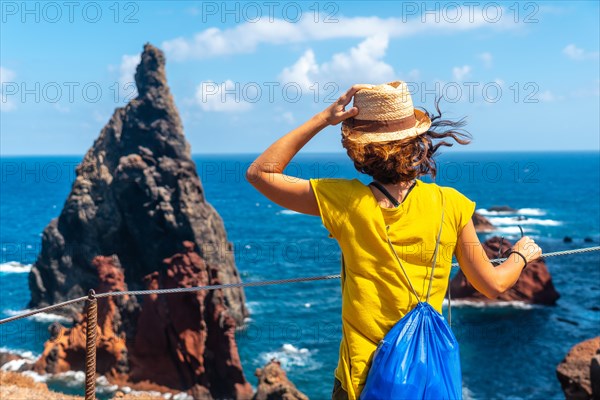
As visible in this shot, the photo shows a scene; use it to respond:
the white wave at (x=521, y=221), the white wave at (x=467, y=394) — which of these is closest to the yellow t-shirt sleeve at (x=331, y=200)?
the white wave at (x=467, y=394)

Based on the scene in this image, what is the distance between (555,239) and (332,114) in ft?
Answer: 219

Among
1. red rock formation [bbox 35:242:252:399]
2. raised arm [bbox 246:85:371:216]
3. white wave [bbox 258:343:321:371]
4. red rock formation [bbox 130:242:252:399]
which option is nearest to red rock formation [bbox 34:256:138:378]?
red rock formation [bbox 35:242:252:399]

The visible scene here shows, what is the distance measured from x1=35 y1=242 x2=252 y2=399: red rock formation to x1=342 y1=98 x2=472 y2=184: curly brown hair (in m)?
23.9

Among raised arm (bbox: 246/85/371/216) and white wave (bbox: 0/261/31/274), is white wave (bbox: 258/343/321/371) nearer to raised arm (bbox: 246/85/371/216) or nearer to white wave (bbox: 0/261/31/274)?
raised arm (bbox: 246/85/371/216)

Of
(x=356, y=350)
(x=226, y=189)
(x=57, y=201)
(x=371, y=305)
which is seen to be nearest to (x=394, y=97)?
(x=371, y=305)

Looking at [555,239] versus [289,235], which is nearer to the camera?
[555,239]

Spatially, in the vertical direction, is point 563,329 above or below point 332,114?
below

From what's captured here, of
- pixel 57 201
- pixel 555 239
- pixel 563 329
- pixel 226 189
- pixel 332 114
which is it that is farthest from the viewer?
pixel 226 189

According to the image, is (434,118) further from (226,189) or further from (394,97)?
(226,189)

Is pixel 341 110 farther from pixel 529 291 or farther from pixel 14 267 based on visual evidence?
pixel 14 267

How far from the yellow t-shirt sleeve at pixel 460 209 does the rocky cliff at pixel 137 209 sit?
28.3 meters

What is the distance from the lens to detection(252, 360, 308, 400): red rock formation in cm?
2003

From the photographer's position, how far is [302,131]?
2.83 m

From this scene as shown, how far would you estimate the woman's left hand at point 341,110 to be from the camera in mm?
2740
